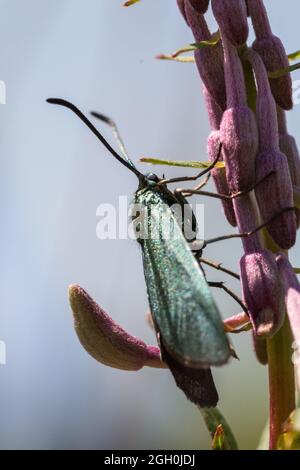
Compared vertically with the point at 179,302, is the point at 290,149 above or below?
above

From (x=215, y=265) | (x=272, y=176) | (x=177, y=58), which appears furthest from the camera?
(x=215, y=265)

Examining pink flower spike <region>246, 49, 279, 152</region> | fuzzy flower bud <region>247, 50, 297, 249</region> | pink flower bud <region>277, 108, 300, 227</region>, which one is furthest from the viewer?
pink flower bud <region>277, 108, 300, 227</region>

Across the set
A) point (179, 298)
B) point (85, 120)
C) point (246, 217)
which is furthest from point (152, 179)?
point (179, 298)

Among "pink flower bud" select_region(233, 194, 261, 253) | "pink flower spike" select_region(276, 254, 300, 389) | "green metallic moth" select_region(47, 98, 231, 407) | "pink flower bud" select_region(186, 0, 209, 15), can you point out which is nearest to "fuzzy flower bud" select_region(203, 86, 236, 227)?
"pink flower bud" select_region(233, 194, 261, 253)

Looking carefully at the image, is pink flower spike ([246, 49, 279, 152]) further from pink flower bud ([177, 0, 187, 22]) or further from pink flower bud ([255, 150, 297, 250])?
pink flower bud ([177, 0, 187, 22])

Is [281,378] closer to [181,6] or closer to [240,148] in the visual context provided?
[240,148]

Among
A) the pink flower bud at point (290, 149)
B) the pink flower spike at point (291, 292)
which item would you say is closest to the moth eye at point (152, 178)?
the pink flower bud at point (290, 149)
